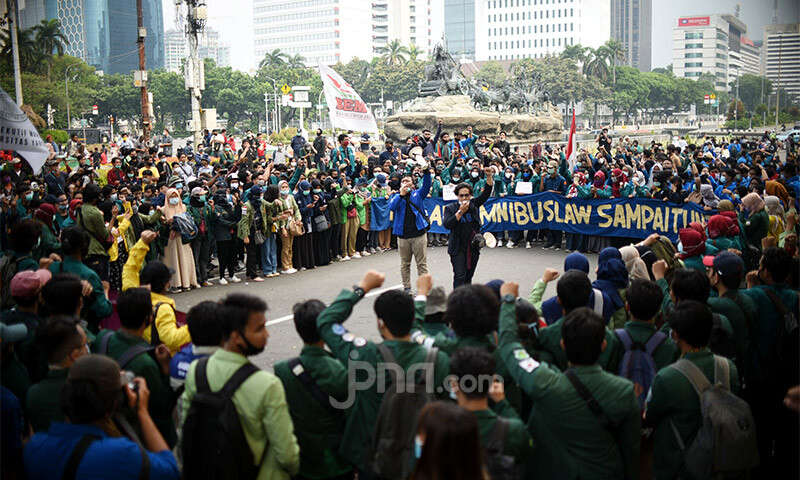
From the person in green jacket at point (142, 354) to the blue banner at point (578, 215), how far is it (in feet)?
38.3

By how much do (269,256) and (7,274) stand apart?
7.10 metres

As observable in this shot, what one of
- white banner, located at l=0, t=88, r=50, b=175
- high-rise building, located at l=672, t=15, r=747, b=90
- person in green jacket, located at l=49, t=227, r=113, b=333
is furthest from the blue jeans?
high-rise building, located at l=672, t=15, r=747, b=90

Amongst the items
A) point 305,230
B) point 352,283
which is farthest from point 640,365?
point 305,230

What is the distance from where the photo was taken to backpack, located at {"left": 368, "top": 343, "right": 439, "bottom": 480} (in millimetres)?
3891

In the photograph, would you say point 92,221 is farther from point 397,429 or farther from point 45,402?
point 397,429

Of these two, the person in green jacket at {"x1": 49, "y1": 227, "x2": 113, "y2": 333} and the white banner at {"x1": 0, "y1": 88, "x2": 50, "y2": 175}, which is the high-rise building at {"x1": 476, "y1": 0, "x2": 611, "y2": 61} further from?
the person in green jacket at {"x1": 49, "y1": 227, "x2": 113, "y2": 333}

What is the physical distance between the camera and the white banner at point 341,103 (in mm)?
18703

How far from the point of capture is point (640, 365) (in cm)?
480

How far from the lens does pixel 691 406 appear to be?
429 cm

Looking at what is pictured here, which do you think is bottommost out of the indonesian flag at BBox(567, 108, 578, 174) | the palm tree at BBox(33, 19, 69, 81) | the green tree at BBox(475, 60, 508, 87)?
the indonesian flag at BBox(567, 108, 578, 174)

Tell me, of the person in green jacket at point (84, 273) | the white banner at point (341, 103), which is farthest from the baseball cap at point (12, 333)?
the white banner at point (341, 103)

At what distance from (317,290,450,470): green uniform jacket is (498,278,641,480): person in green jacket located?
563 millimetres

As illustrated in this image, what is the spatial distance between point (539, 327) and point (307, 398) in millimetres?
1674

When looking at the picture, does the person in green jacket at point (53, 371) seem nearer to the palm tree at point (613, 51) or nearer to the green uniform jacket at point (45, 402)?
the green uniform jacket at point (45, 402)
